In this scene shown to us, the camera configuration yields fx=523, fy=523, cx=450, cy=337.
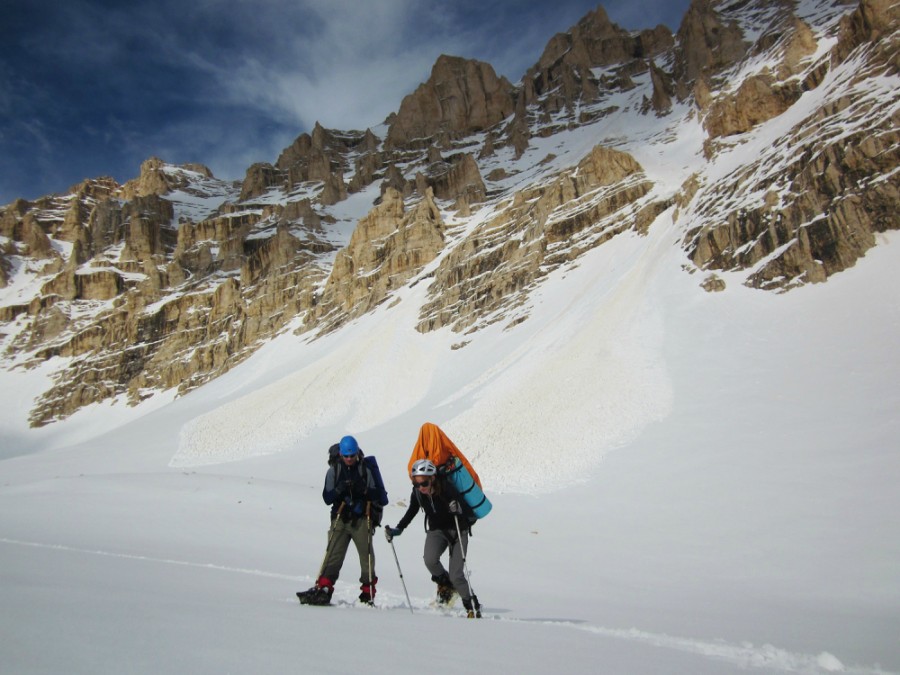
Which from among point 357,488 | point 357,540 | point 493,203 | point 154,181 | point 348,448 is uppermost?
point 154,181

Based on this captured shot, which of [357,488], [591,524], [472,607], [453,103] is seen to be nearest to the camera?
[472,607]

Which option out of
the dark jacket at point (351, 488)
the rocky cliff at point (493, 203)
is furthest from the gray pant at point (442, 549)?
the rocky cliff at point (493, 203)

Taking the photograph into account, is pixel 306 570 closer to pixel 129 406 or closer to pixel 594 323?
pixel 594 323

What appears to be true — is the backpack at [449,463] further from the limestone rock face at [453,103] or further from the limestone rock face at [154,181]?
the limestone rock face at [154,181]

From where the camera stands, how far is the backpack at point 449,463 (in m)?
6.27

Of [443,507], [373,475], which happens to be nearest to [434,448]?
[443,507]

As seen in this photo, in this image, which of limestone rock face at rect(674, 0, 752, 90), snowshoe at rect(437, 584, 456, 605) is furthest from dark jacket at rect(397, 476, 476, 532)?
limestone rock face at rect(674, 0, 752, 90)

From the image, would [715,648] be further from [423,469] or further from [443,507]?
[423,469]

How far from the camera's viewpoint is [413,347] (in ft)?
160

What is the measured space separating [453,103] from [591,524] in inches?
5827

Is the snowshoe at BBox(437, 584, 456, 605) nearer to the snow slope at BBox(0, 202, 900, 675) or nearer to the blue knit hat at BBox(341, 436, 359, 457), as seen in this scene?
the snow slope at BBox(0, 202, 900, 675)

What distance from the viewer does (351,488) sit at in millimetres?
6363

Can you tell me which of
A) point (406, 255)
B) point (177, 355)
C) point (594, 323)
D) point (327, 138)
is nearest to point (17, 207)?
point (327, 138)

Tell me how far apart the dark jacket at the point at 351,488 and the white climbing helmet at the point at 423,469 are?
2.25 ft
